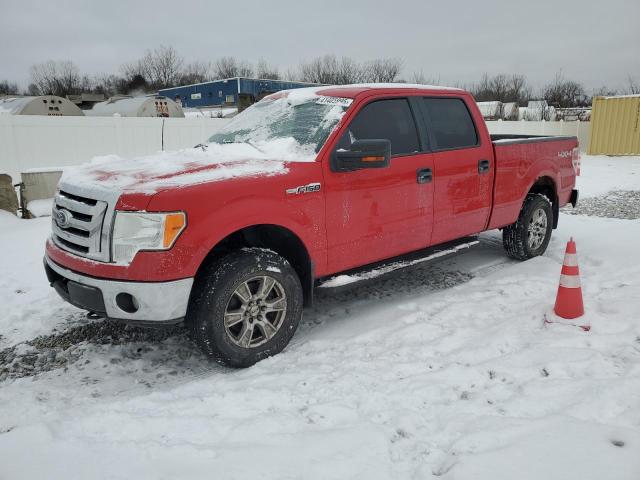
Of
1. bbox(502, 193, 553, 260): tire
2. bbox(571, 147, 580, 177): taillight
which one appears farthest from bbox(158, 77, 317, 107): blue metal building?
bbox(502, 193, 553, 260): tire

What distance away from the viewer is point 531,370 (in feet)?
10.0

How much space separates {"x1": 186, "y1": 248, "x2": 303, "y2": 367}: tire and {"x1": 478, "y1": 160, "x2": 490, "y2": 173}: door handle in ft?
7.46

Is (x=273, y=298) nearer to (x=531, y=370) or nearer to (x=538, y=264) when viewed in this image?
(x=531, y=370)

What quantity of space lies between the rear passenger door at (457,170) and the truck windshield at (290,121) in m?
1.00

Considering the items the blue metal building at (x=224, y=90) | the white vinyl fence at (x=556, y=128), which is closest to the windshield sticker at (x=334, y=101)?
the white vinyl fence at (x=556, y=128)

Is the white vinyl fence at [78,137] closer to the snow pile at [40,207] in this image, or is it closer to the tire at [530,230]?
the snow pile at [40,207]

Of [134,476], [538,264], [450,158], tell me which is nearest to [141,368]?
[134,476]

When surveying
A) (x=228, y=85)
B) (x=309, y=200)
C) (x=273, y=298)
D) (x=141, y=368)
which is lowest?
(x=141, y=368)

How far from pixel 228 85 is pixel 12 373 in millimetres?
39528

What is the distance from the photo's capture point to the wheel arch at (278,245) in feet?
11.2

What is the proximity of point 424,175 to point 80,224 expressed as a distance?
8.64ft

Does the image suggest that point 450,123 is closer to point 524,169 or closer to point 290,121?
point 524,169

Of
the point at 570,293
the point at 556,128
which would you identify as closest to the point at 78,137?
the point at 570,293

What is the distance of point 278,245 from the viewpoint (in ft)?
11.9
